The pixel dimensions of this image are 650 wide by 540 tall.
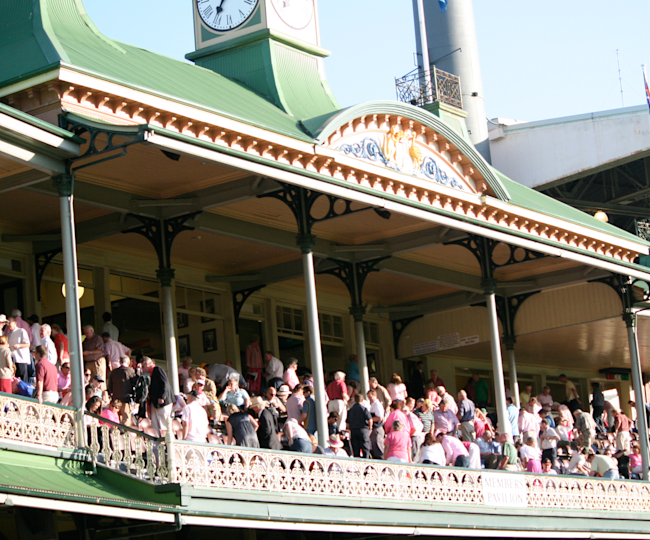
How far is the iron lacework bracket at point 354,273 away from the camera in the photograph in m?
24.9

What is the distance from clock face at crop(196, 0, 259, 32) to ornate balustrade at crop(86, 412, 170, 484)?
40.0 feet

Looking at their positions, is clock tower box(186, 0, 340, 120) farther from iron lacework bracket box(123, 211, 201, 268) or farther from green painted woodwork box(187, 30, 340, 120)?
iron lacework bracket box(123, 211, 201, 268)

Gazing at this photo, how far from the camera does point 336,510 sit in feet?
54.9

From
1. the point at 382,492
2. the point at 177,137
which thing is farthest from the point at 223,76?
the point at 382,492

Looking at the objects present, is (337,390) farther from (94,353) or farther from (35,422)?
(35,422)

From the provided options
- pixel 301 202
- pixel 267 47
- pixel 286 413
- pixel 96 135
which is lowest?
pixel 286 413

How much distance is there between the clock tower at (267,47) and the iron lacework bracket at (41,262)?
5.30 metres

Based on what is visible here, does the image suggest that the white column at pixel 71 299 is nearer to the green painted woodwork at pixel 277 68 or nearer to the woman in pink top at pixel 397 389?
the green painted woodwork at pixel 277 68

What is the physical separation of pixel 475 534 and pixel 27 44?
10.6 m

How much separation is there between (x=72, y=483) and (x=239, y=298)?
12157mm

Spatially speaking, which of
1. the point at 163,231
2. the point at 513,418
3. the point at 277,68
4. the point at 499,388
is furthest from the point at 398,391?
the point at 277,68

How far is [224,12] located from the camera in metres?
25.0

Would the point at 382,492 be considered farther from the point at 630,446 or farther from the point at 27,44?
the point at 630,446

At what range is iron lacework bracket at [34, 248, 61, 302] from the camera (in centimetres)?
2141
